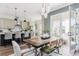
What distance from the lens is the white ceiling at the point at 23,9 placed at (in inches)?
75.2

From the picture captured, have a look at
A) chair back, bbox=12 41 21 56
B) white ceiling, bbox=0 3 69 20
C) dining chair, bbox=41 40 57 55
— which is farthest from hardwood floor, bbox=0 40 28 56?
white ceiling, bbox=0 3 69 20

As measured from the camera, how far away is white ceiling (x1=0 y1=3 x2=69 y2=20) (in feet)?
6.26

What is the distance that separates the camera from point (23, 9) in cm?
197

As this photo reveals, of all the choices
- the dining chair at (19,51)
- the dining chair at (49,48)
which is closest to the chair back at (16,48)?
the dining chair at (19,51)

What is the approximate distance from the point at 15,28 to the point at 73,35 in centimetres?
108

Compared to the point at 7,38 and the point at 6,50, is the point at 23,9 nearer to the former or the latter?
the point at 7,38

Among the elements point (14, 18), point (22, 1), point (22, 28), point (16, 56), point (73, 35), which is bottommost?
point (16, 56)

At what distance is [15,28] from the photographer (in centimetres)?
195

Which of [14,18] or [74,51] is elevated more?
[14,18]

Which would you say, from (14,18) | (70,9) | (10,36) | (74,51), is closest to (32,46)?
(10,36)

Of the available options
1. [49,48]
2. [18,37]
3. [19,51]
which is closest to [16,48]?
[19,51]

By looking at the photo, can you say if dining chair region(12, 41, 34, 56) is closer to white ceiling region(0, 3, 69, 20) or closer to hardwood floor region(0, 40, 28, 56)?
hardwood floor region(0, 40, 28, 56)

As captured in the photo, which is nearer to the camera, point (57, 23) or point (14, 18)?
point (14, 18)

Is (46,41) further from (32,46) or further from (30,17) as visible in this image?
(30,17)
